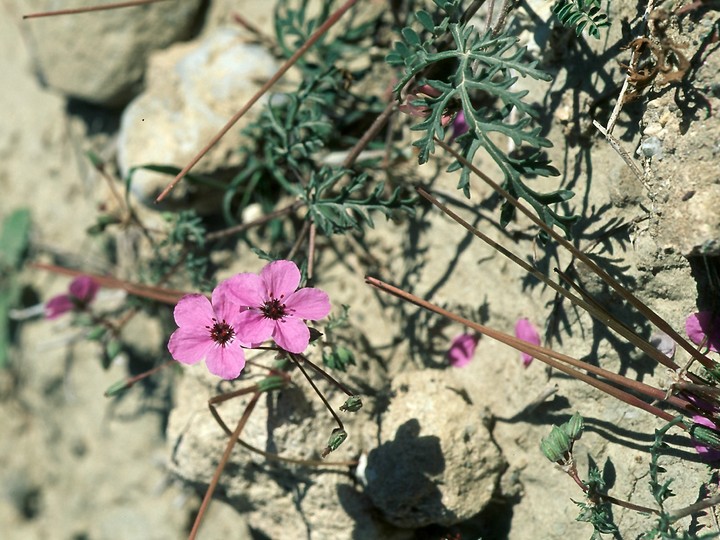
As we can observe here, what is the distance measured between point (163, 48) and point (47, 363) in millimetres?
1863

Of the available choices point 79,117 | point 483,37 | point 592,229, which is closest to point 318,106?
point 483,37

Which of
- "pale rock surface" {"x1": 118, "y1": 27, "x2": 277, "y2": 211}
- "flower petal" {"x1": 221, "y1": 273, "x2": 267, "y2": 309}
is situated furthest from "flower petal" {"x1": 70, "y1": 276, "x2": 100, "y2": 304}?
"flower petal" {"x1": 221, "y1": 273, "x2": 267, "y2": 309}

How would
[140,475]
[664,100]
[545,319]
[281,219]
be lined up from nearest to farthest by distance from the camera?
[664,100] < [545,319] < [281,219] < [140,475]

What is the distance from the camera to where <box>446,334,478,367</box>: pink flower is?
2.76 metres

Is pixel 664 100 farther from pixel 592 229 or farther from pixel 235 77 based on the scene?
pixel 235 77

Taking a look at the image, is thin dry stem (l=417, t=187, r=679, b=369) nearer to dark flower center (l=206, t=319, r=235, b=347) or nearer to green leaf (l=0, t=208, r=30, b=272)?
dark flower center (l=206, t=319, r=235, b=347)

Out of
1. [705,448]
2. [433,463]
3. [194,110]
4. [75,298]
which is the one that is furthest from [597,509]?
[75,298]

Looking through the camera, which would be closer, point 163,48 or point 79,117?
point 163,48

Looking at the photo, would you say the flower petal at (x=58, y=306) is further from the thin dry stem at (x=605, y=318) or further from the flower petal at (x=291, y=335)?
the thin dry stem at (x=605, y=318)

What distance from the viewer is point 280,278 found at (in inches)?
87.0

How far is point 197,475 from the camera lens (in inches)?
113

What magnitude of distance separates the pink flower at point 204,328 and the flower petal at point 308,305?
0.59ft

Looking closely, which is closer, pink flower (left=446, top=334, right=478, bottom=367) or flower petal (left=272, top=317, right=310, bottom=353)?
flower petal (left=272, top=317, right=310, bottom=353)

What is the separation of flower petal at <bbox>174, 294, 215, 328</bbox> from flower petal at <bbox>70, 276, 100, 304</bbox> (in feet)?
4.79
